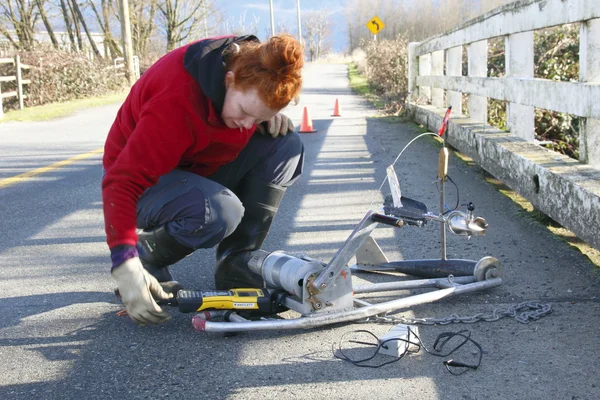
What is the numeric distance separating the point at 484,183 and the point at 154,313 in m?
4.62

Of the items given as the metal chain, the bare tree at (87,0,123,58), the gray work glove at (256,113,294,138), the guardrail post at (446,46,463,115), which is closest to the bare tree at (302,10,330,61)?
the bare tree at (87,0,123,58)

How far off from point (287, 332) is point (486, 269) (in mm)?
1098

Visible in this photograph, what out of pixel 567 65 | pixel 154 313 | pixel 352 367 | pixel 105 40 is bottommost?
pixel 352 367

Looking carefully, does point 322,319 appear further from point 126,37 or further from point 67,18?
point 67,18

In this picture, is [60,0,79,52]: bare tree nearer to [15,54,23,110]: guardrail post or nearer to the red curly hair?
[15,54,23,110]: guardrail post

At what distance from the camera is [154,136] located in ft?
9.36

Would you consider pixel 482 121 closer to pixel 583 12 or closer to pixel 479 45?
pixel 479 45

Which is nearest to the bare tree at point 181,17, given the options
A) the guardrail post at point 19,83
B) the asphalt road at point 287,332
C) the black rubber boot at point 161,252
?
the guardrail post at point 19,83

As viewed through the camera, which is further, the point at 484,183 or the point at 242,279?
the point at 484,183

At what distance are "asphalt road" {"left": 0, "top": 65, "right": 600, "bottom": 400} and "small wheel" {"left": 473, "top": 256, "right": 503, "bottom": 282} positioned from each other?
0.08 m

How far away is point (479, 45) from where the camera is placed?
8.09 meters

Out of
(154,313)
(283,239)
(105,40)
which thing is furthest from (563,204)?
(105,40)

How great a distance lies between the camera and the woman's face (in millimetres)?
2854

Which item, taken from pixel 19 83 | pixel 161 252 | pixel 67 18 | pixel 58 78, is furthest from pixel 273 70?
pixel 67 18
